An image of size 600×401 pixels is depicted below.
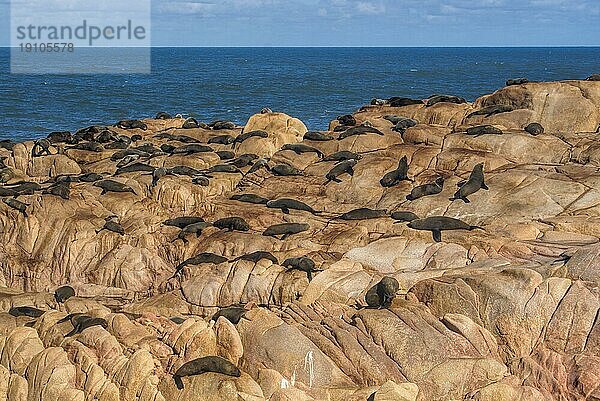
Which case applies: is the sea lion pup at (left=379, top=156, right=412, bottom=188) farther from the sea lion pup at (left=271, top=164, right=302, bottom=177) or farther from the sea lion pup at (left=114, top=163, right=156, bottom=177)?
the sea lion pup at (left=114, top=163, right=156, bottom=177)

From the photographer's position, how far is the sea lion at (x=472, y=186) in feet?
69.5

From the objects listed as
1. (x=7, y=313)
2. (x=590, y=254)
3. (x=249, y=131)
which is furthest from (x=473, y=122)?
(x=7, y=313)

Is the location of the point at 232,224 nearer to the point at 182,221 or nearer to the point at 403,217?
the point at 182,221

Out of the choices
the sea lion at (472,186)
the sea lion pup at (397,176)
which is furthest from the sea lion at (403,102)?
the sea lion at (472,186)

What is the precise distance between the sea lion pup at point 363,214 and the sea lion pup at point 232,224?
2926 mm

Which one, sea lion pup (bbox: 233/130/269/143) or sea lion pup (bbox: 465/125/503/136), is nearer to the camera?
sea lion pup (bbox: 465/125/503/136)

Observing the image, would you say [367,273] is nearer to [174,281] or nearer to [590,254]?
[590,254]

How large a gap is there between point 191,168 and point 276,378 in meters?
16.2

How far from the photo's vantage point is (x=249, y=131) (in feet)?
110

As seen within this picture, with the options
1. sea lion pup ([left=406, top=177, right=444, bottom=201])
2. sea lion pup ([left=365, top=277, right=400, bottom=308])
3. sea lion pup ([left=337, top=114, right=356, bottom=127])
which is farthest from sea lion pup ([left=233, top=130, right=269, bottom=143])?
sea lion pup ([left=365, top=277, right=400, bottom=308])

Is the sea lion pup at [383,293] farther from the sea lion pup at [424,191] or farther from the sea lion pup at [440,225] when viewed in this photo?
the sea lion pup at [424,191]

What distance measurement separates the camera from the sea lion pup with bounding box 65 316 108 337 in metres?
15.8

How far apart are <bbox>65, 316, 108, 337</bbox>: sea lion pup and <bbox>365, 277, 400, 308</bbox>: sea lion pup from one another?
566 cm

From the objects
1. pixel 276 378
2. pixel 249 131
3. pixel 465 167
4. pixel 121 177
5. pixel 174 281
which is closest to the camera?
pixel 276 378
